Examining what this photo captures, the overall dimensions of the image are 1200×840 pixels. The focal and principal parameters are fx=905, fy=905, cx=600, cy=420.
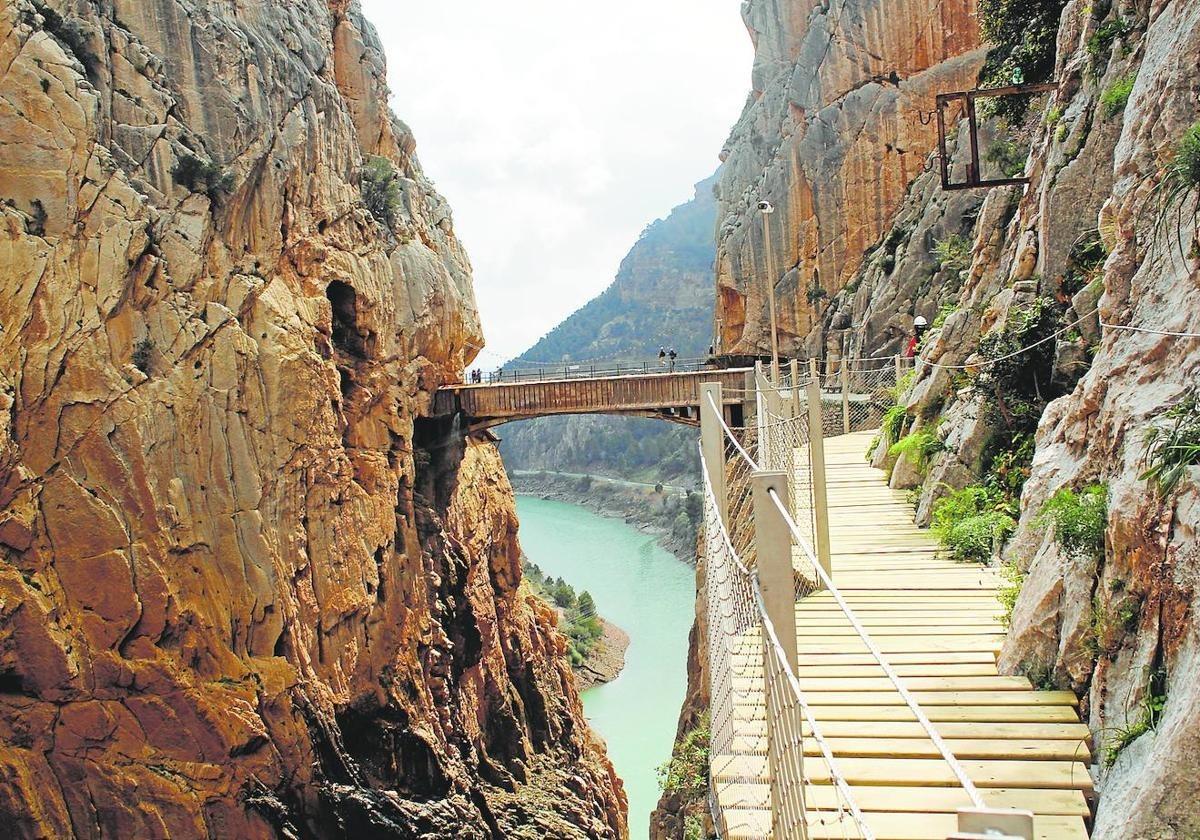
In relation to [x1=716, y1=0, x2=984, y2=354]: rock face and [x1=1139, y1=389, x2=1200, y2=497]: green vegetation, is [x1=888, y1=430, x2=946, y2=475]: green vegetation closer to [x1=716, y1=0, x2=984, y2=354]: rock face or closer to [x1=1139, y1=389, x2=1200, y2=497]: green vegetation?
[x1=1139, y1=389, x2=1200, y2=497]: green vegetation

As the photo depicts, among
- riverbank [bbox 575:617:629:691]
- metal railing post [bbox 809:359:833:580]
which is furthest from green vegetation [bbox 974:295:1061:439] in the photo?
riverbank [bbox 575:617:629:691]

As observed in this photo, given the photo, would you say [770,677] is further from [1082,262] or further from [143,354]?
[143,354]

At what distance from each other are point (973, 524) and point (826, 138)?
2470 centimetres

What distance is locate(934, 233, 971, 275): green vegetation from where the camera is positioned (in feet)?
70.6

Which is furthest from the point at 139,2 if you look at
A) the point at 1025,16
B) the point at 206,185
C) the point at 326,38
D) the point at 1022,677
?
the point at 1022,677

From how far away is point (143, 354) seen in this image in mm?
12773

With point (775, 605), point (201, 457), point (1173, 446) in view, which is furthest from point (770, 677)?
point (201, 457)

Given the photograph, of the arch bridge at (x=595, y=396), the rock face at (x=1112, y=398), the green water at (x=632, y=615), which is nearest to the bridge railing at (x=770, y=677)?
the rock face at (x=1112, y=398)

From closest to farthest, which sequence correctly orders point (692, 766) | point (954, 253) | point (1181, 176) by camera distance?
1. point (1181, 176)
2. point (692, 766)
3. point (954, 253)

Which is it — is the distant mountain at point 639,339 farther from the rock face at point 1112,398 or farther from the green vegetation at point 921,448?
the rock face at point 1112,398

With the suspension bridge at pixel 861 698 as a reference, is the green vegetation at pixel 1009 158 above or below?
above

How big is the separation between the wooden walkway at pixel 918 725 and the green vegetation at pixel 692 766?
23.5 ft

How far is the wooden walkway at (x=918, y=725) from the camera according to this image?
3180 mm

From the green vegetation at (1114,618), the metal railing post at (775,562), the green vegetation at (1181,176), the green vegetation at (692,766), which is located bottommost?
the green vegetation at (692,766)
